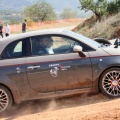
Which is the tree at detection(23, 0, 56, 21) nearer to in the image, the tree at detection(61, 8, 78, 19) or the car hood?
the tree at detection(61, 8, 78, 19)

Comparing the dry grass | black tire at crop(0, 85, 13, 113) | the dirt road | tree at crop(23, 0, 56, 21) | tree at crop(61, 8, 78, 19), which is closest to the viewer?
the dirt road

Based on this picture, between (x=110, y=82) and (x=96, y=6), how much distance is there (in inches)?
1347

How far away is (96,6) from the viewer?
133 ft

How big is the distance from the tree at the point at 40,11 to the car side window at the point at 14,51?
267 ft

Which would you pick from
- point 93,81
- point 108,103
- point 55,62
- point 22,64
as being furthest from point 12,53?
point 108,103

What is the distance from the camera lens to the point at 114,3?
3525cm

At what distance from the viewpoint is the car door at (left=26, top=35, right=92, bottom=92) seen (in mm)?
6941

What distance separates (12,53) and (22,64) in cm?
37

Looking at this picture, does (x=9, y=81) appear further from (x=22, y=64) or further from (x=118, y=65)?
(x=118, y=65)

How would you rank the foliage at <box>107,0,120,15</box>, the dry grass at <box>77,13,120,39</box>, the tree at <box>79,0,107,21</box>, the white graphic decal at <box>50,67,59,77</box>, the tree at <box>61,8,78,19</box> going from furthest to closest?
the tree at <box>61,8,78,19</box>, the tree at <box>79,0,107,21</box>, the foliage at <box>107,0,120,15</box>, the dry grass at <box>77,13,120,39</box>, the white graphic decal at <box>50,67,59,77</box>

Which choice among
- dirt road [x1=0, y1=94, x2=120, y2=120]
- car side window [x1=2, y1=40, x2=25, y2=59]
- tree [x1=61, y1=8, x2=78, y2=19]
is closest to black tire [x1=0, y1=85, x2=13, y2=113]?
dirt road [x1=0, y1=94, x2=120, y2=120]

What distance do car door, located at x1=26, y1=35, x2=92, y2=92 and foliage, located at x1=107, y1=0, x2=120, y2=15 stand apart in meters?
28.3

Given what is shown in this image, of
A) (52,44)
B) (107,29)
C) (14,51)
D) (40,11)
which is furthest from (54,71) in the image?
(40,11)

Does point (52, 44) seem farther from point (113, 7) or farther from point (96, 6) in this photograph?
point (96, 6)
